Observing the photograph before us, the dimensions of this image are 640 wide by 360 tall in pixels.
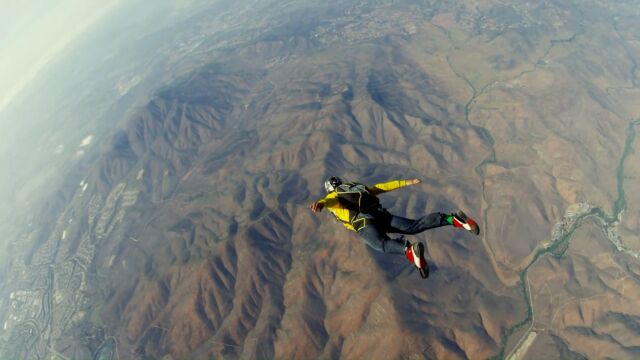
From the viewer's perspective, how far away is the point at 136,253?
161m

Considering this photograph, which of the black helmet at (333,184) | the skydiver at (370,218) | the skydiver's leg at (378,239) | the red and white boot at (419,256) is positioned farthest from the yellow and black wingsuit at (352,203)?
the red and white boot at (419,256)

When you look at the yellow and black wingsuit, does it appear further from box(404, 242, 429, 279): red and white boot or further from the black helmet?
box(404, 242, 429, 279): red and white boot

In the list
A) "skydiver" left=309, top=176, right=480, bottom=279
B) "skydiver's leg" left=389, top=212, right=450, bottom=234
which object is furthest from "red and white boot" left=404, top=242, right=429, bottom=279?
"skydiver's leg" left=389, top=212, right=450, bottom=234

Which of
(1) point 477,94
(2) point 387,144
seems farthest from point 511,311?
(1) point 477,94

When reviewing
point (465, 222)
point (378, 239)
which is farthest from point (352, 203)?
point (465, 222)

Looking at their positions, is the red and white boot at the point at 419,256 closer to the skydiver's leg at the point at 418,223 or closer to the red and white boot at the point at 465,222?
the skydiver's leg at the point at 418,223

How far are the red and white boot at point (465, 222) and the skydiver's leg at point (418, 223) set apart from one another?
13.7 inches

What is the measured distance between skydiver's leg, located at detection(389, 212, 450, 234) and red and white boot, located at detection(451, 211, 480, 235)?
1.15 ft

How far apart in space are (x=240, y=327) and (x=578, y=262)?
96.4 m

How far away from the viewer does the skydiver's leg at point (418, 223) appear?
15.6m

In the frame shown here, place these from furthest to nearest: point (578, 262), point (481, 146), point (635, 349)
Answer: point (481, 146), point (578, 262), point (635, 349)

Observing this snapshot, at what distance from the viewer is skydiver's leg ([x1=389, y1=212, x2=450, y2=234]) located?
1562cm

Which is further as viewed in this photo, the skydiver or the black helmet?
the black helmet

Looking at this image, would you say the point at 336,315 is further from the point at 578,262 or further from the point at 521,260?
the point at 578,262
